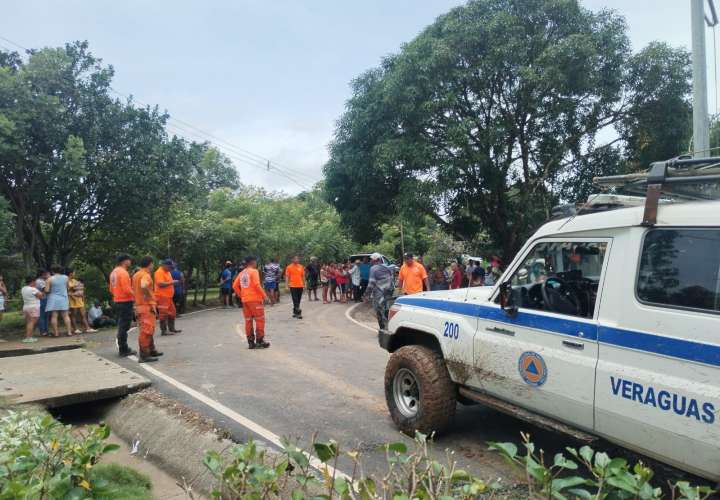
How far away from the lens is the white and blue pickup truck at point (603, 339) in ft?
9.53

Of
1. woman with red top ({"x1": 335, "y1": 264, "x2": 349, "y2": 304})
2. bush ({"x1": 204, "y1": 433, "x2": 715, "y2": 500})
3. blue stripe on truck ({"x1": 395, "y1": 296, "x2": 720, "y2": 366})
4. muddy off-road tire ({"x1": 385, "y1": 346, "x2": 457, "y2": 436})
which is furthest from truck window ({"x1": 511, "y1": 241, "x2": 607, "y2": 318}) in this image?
woman with red top ({"x1": 335, "y1": 264, "x2": 349, "y2": 304})

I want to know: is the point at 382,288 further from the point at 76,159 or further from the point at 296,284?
the point at 76,159

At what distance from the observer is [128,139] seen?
1491cm

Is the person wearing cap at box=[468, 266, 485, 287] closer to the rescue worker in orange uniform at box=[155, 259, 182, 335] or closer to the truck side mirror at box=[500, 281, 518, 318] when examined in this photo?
the rescue worker in orange uniform at box=[155, 259, 182, 335]

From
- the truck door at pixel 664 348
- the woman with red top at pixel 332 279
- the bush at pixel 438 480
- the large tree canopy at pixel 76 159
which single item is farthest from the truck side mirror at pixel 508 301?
the woman with red top at pixel 332 279

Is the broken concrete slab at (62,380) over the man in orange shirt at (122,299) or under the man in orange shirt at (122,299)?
under

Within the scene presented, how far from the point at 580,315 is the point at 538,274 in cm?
63

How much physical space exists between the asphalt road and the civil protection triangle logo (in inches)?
30.9

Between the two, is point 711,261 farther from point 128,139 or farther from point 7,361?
point 128,139

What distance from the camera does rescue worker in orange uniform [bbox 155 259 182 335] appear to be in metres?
10.3

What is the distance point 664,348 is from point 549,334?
0.80 metres

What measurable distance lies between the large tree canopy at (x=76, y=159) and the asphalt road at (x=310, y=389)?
440 centimetres

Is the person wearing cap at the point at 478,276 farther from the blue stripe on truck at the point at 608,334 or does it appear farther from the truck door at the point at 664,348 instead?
the truck door at the point at 664,348

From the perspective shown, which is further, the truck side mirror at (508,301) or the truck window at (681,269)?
the truck side mirror at (508,301)
